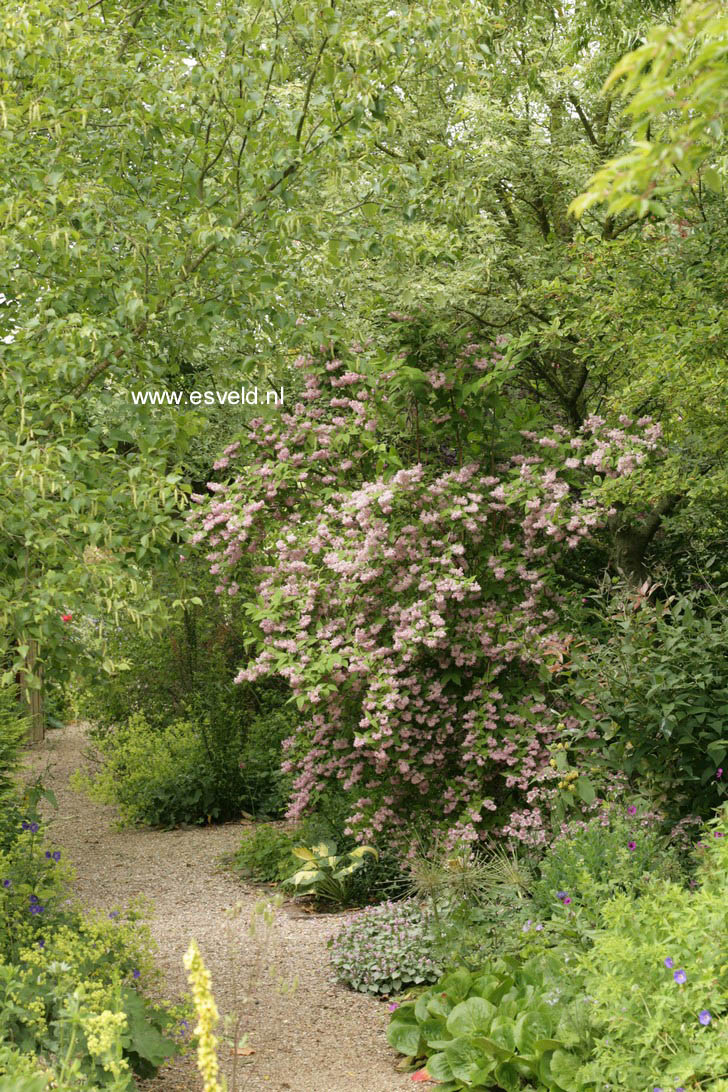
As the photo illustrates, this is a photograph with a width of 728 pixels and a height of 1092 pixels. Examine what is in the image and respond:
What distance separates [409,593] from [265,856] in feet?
7.13

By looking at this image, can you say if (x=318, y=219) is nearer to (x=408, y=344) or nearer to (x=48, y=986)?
(x=408, y=344)

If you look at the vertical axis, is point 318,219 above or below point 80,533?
above

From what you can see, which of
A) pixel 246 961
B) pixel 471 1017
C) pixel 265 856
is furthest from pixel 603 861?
pixel 265 856

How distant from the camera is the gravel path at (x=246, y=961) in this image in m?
4.02

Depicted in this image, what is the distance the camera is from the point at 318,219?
3807 mm

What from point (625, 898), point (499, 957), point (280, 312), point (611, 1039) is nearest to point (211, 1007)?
point (611, 1039)

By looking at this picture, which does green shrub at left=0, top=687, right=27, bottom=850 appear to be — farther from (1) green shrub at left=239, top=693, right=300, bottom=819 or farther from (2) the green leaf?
(1) green shrub at left=239, top=693, right=300, bottom=819

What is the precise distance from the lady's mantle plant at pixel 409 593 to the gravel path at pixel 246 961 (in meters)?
0.85

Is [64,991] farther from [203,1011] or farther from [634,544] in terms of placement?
[634,544]

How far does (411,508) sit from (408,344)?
95cm

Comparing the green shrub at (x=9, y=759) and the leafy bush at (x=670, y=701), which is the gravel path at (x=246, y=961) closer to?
the green shrub at (x=9, y=759)

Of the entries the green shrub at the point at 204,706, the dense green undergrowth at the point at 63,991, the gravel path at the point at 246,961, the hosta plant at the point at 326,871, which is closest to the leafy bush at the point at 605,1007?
the gravel path at the point at 246,961

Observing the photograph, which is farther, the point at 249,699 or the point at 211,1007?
the point at 249,699

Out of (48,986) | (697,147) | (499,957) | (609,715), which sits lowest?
(499,957)
